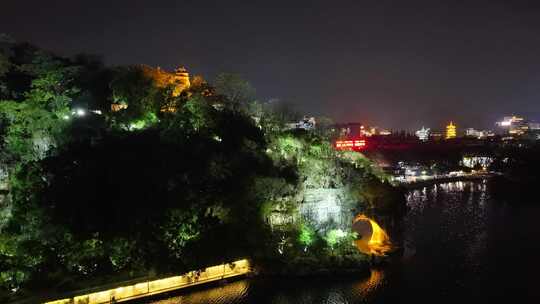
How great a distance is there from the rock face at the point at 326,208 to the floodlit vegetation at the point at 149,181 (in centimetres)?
9

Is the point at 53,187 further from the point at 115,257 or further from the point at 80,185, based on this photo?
the point at 115,257

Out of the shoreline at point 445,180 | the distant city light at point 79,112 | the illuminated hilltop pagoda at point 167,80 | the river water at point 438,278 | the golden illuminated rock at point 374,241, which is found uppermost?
the illuminated hilltop pagoda at point 167,80

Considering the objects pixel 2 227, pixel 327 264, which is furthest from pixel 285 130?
pixel 2 227

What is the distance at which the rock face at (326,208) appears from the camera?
93.6 feet

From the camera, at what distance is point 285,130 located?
34.1 metres

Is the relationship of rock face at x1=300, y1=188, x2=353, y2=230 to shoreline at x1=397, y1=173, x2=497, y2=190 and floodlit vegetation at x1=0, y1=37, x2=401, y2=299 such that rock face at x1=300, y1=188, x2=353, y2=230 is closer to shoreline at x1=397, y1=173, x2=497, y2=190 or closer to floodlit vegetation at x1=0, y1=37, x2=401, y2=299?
floodlit vegetation at x1=0, y1=37, x2=401, y2=299

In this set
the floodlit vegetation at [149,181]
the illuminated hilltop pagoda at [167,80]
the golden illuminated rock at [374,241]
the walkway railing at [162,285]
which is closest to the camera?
the walkway railing at [162,285]

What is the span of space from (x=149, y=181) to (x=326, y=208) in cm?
1100

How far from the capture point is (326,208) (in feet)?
94.8

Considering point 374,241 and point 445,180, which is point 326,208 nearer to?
point 374,241

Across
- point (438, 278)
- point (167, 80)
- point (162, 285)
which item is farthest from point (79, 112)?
point (438, 278)

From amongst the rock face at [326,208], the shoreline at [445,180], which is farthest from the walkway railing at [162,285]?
the shoreline at [445,180]

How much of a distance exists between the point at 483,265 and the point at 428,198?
28.7 m

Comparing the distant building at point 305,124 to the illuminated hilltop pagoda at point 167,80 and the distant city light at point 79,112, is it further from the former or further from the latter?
the distant city light at point 79,112
